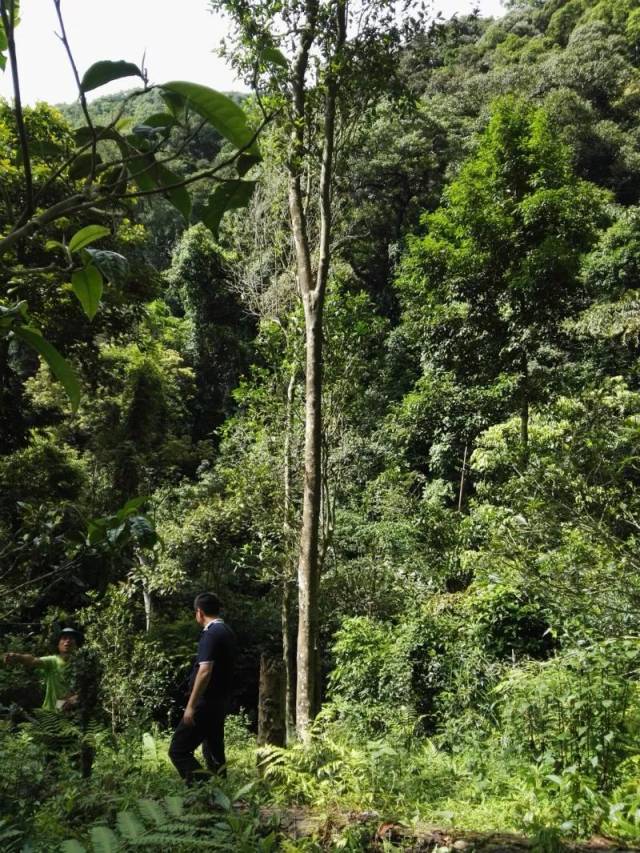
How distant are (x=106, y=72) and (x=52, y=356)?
1.33ft

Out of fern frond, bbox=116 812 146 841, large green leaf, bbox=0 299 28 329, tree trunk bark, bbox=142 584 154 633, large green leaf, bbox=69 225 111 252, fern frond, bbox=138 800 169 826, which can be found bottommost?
tree trunk bark, bbox=142 584 154 633

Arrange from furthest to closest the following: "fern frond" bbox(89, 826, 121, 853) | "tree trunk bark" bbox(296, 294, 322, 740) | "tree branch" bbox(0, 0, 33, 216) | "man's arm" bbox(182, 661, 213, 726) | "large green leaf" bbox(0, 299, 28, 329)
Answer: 1. "tree trunk bark" bbox(296, 294, 322, 740)
2. "man's arm" bbox(182, 661, 213, 726)
3. "fern frond" bbox(89, 826, 121, 853)
4. "large green leaf" bbox(0, 299, 28, 329)
5. "tree branch" bbox(0, 0, 33, 216)

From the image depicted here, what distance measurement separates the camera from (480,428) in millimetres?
13727

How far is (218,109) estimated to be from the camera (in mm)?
938

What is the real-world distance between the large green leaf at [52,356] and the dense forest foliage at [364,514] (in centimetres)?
11

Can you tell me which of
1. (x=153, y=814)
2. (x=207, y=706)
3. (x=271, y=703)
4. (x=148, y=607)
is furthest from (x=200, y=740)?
(x=148, y=607)

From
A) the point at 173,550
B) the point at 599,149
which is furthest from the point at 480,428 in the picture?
the point at 599,149

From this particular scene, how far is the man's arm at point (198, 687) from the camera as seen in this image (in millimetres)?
3398

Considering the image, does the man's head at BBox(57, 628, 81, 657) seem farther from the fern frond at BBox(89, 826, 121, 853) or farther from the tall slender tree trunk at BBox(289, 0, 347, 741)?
the fern frond at BBox(89, 826, 121, 853)

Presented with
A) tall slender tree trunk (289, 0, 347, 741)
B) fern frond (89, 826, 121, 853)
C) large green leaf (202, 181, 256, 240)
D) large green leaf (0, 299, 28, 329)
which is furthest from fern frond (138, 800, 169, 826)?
tall slender tree trunk (289, 0, 347, 741)

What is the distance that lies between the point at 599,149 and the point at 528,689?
25902 millimetres

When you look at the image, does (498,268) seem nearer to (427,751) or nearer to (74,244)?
(427,751)

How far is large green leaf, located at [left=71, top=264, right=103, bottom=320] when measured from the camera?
0.91m

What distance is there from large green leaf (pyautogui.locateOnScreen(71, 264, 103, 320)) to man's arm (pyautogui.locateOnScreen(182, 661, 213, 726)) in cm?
296
